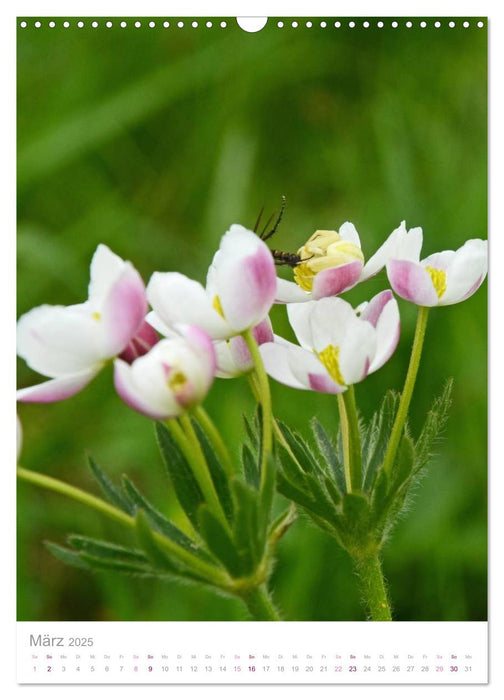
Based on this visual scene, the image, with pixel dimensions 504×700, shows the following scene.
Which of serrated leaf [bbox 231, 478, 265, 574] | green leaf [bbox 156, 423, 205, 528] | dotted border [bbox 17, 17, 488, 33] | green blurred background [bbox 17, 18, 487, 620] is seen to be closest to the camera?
serrated leaf [bbox 231, 478, 265, 574]

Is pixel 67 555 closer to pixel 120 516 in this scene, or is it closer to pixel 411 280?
pixel 120 516

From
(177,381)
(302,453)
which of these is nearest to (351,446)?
(302,453)

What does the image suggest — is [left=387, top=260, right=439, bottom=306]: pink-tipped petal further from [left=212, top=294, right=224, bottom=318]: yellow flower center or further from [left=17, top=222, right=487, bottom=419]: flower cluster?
[left=212, top=294, right=224, bottom=318]: yellow flower center

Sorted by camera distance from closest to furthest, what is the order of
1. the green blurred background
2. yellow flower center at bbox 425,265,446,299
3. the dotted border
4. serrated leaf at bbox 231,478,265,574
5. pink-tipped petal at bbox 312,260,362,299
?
serrated leaf at bbox 231,478,265,574
pink-tipped petal at bbox 312,260,362,299
yellow flower center at bbox 425,265,446,299
the dotted border
the green blurred background

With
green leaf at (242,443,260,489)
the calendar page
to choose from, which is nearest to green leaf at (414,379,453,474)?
the calendar page

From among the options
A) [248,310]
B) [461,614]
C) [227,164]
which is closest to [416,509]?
[461,614]

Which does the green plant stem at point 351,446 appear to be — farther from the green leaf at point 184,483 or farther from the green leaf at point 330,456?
the green leaf at point 184,483

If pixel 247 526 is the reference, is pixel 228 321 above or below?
above

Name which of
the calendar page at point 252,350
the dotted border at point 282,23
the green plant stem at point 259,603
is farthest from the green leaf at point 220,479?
the dotted border at point 282,23
